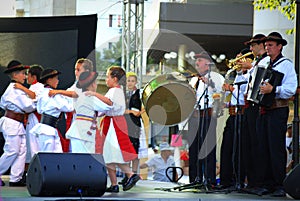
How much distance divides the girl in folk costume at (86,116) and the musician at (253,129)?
4.85 feet

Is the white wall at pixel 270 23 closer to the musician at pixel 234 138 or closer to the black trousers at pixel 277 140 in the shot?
the musician at pixel 234 138

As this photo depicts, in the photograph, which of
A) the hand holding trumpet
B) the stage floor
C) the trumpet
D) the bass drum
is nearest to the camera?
the stage floor

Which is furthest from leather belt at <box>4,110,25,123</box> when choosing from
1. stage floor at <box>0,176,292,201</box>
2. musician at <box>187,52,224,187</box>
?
musician at <box>187,52,224,187</box>

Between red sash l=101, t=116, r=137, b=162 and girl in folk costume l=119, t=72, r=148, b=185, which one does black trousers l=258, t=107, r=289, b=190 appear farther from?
girl in folk costume l=119, t=72, r=148, b=185

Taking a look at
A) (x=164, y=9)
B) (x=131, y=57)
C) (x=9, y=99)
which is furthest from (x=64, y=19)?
(x=164, y=9)

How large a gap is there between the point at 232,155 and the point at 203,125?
0.49m

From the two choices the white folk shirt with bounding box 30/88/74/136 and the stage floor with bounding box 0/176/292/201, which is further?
the white folk shirt with bounding box 30/88/74/136

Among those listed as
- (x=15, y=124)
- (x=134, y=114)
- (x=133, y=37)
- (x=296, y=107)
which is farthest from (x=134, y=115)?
(x=133, y=37)

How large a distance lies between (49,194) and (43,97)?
5.65 feet

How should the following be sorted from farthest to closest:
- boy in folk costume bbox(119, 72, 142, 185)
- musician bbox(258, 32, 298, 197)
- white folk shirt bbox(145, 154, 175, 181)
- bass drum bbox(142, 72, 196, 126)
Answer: white folk shirt bbox(145, 154, 175, 181)
boy in folk costume bbox(119, 72, 142, 185)
bass drum bbox(142, 72, 196, 126)
musician bbox(258, 32, 298, 197)

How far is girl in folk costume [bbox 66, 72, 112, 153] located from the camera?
7.84 meters

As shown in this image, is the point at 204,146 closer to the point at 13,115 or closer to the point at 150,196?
the point at 150,196

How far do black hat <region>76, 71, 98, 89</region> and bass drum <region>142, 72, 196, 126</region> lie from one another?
28.5 inches

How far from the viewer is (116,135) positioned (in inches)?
320
